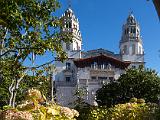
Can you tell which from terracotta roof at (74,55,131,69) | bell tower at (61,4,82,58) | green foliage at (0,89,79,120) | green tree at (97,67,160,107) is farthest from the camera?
bell tower at (61,4,82,58)

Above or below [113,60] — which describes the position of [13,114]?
below

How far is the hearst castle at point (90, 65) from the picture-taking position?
318 ft

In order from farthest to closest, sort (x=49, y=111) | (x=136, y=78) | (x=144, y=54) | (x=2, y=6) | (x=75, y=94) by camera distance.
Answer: (x=144, y=54)
(x=75, y=94)
(x=136, y=78)
(x=2, y=6)
(x=49, y=111)

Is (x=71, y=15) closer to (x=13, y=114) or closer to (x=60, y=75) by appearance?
(x=60, y=75)

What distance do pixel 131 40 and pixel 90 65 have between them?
1706 centimetres

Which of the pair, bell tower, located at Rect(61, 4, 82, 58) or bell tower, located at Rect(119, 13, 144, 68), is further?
bell tower, located at Rect(119, 13, 144, 68)

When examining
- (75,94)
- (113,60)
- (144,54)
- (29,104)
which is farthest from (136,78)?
(29,104)

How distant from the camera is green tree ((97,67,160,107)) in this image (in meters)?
60.8

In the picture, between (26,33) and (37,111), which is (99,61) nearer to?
(26,33)

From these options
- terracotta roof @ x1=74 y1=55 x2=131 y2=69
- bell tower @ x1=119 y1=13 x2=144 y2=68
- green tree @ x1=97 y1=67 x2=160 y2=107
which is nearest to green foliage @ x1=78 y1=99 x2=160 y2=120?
green tree @ x1=97 y1=67 x2=160 y2=107

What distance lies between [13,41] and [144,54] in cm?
9107

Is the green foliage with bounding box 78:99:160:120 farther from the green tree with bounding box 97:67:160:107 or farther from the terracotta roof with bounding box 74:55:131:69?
the terracotta roof with bounding box 74:55:131:69

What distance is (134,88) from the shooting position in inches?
2432

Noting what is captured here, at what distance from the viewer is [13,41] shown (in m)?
19.3
